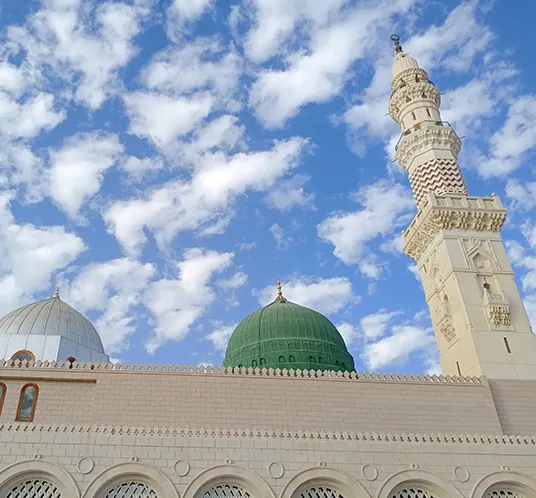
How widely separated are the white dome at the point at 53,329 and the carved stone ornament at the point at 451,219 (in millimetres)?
11758

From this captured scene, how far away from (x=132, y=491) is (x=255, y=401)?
458 cm

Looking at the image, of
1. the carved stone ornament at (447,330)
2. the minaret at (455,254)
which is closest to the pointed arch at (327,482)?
the minaret at (455,254)

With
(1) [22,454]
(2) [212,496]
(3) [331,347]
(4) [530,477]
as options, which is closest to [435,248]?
(3) [331,347]

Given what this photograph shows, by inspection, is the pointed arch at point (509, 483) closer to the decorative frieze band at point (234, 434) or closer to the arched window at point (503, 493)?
the arched window at point (503, 493)

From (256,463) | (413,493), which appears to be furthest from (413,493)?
(256,463)

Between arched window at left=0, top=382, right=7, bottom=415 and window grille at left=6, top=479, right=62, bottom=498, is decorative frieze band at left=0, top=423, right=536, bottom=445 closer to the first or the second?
window grille at left=6, top=479, right=62, bottom=498

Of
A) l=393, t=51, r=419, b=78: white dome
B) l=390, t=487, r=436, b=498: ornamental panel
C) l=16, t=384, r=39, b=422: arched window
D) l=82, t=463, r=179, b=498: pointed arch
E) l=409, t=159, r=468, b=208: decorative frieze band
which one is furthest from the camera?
l=393, t=51, r=419, b=78: white dome

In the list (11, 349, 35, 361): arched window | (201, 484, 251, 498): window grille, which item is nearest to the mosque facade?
(201, 484, 251, 498): window grille

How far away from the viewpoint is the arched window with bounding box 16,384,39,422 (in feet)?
44.0

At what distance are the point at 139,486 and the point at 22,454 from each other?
2236 mm

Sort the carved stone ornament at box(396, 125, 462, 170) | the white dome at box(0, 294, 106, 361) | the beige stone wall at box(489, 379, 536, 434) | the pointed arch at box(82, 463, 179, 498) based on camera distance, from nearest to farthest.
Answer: the pointed arch at box(82, 463, 179, 498) < the beige stone wall at box(489, 379, 536, 434) < the white dome at box(0, 294, 106, 361) < the carved stone ornament at box(396, 125, 462, 170)

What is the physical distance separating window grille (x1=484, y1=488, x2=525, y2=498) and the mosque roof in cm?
912

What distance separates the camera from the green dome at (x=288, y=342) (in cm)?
1994

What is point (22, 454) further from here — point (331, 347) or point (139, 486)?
point (331, 347)
